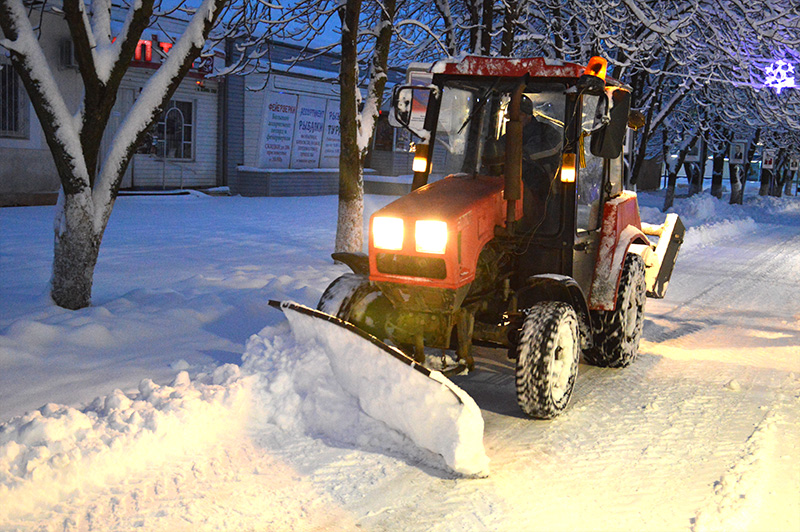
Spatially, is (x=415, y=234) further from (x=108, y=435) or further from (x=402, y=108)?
(x=108, y=435)

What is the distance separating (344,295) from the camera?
5.59 metres

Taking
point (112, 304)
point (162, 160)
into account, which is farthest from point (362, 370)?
point (162, 160)

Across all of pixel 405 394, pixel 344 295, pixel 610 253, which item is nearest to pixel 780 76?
pixel 610 253

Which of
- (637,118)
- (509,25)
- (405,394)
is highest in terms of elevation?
(509,25)

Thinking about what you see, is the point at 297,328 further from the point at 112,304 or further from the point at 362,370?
the point at 112,304

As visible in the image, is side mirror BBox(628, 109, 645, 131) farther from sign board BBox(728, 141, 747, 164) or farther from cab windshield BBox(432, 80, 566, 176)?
sign board BBox(728, 141, 747, 164)

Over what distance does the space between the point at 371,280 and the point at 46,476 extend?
7.30 feet

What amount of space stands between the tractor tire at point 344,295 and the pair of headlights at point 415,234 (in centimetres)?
54

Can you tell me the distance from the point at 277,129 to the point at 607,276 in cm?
1797

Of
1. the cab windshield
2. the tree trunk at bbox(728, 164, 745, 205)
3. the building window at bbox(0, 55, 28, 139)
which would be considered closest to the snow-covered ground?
the cab windshield

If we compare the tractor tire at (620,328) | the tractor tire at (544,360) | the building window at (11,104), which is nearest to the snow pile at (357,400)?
the tractor tire at (544,360)

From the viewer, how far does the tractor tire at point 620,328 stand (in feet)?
20.9

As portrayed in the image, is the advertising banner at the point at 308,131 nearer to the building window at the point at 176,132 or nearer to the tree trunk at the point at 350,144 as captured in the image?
the building window at the point at 176,132

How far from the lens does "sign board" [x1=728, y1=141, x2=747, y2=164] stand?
29359mm
